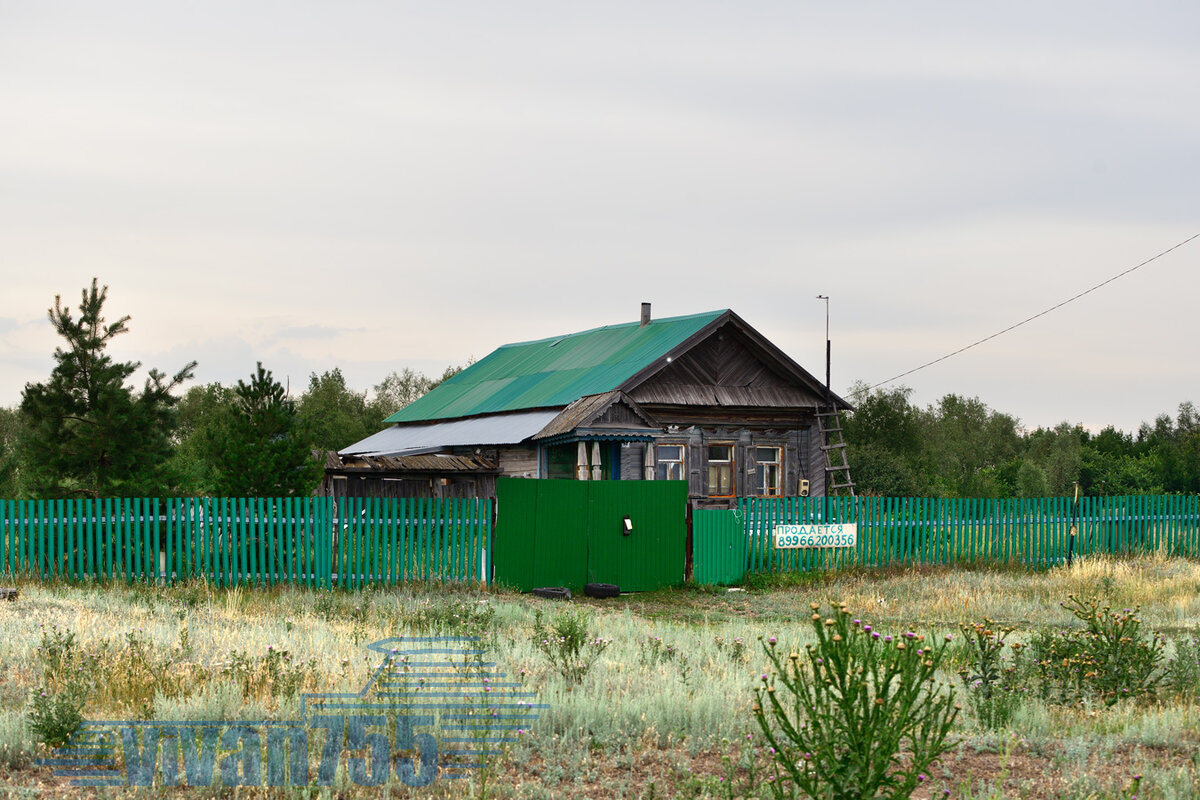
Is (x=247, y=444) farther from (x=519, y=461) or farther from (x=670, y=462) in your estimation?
(x=670, y=462)

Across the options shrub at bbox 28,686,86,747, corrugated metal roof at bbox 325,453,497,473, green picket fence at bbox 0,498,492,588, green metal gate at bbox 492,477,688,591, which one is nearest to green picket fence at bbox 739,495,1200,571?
green metal gate at bbox 492,477,688,591

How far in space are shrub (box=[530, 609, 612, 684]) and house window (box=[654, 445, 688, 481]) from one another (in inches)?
713

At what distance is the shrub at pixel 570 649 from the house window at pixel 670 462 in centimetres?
1810

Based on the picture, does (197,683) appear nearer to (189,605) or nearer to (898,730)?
(898,730)

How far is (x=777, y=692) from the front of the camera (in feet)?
28.6

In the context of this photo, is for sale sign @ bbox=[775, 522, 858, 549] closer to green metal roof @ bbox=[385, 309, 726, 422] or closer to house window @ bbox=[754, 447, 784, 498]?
green metal roof @ bbox=[385, 309, 726, 422]

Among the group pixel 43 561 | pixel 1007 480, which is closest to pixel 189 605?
pixel 43 561

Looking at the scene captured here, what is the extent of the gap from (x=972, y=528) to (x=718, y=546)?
5.86 m

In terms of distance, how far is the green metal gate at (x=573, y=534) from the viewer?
17750 mm

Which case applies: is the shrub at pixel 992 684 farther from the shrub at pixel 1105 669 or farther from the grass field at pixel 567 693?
the shrub at pixel 1105 669

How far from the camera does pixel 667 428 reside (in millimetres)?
28609

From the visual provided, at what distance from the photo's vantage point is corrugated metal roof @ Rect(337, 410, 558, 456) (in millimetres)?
27312

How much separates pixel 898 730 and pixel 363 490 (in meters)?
27.8

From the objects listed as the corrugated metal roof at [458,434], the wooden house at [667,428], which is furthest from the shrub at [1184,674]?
the corrugated metal roof at [458,434]
